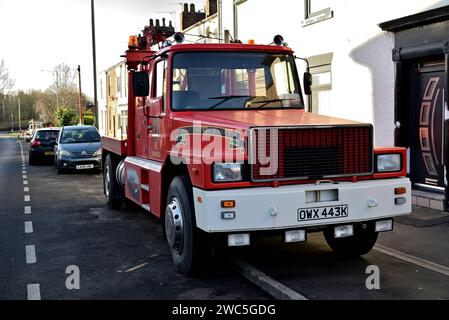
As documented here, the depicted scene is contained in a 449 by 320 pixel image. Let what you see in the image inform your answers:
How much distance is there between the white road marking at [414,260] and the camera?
5945 millimetres

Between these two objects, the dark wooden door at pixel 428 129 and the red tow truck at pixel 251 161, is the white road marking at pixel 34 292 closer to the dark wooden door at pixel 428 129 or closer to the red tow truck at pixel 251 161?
the red tow truck at pixel 251 161

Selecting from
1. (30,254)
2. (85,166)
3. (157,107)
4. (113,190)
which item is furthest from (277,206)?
(85,166)

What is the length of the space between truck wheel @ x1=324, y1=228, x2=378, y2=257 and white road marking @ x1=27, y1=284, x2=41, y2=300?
3.17 metres

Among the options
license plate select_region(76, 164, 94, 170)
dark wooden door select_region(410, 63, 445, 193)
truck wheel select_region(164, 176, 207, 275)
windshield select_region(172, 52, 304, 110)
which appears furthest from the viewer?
license plate select_region(76, 164, 94, 170)

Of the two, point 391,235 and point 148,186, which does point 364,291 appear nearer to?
point 391,235

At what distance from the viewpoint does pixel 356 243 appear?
6.50 m

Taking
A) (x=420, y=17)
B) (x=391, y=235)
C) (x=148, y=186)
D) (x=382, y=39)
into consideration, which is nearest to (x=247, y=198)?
(x=148, y=186)

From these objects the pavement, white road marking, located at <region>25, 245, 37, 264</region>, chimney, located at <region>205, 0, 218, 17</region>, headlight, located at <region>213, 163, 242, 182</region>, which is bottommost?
white road marking, located at <region>25, 245, 37, 264</region>

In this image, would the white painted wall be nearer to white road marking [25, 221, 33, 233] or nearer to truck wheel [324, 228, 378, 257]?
truck wheel [324, 228, 378, 257]

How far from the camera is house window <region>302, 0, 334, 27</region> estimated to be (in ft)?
39.5

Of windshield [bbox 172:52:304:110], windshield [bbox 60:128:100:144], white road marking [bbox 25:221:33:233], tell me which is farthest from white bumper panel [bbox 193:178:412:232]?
windshield [bbox 60:128:100:144]

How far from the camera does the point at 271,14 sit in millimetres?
14633

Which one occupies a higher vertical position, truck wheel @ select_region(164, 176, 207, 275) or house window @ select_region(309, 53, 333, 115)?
house window @ select_region(309, 53, 333, 115)

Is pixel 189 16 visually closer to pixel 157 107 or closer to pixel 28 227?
pixel 28 227
